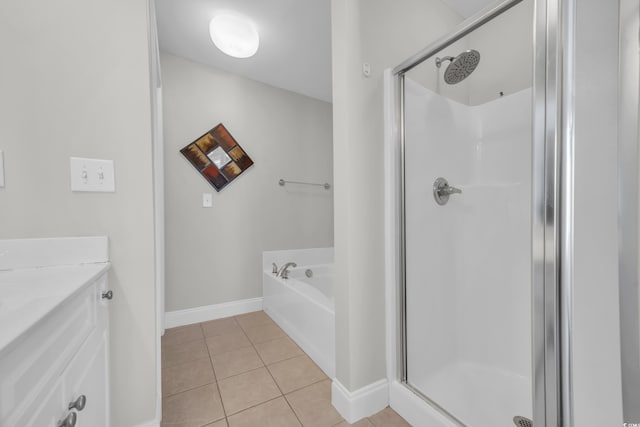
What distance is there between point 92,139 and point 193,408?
124 centimetres

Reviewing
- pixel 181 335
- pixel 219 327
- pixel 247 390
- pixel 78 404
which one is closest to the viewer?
pixel 78 404

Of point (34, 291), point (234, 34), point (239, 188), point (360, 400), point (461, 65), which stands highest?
point (234, 34)

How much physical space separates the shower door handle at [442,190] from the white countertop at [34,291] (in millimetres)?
1483

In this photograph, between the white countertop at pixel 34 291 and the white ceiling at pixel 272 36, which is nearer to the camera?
the white countertop at pixel 34 291

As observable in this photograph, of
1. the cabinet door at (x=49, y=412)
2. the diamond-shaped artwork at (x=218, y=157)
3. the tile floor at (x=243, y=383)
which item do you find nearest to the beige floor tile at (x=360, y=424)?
the tile floor at (x=243, y=383)

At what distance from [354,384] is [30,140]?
150 centimetres

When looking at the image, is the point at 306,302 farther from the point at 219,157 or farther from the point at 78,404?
the point at 219,157

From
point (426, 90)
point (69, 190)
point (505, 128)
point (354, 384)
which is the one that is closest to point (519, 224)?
point (505, 128)

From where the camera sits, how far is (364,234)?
1161mm

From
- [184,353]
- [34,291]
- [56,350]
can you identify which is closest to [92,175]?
[34,291]

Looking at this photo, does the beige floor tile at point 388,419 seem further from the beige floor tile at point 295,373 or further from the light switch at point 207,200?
the light switch at point 207,200

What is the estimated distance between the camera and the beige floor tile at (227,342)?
67.7 inches

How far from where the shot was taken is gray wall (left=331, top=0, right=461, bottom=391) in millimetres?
1116

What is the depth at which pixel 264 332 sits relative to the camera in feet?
6.44
